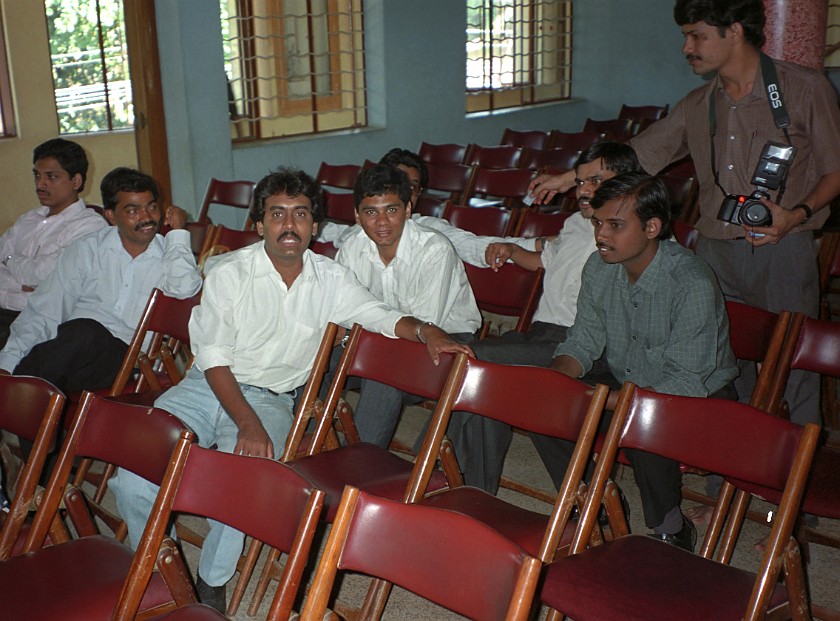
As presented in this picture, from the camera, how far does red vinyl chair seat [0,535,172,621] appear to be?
→ 1965 millimetres

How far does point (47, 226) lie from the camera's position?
4172 mm

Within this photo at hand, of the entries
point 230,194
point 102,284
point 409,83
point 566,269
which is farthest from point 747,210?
point 409,83

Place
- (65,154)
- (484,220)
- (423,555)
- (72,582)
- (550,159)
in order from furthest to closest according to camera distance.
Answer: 1. (550,159)
2. (484,220)
3. (65,154)
4. (72,582)
5. (423,555)

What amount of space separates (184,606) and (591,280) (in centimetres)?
165

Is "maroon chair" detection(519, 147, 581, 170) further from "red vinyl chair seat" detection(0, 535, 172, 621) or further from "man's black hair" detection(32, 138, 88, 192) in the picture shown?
"red vinyl chair seat" detection(0, 535, 172, 621)

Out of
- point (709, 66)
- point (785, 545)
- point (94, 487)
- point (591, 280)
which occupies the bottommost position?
point (94, 487)

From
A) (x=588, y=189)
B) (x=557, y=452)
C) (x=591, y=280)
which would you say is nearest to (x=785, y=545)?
(x=557, y=452)

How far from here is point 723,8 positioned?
2.91m

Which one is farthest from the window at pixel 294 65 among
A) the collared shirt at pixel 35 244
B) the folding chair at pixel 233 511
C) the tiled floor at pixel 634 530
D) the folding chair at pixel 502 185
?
the folding chair at pixel 233 511

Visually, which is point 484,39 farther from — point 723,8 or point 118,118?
point 723,8

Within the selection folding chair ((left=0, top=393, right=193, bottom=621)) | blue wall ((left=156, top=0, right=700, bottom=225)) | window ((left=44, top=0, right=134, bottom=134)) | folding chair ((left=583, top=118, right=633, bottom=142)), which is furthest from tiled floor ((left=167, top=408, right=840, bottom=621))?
window ((left=44, top=0, right=134, bottom=134))

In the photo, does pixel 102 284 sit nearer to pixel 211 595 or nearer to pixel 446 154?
pixel 211 595

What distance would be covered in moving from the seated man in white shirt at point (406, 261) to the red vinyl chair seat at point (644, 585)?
55.6 inches

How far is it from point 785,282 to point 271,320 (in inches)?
67.8
